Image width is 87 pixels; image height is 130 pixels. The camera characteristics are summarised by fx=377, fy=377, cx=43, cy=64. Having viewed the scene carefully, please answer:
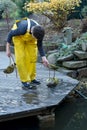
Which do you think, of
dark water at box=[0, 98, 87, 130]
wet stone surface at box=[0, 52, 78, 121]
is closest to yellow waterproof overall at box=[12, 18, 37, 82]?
wet stone surface at box=[0, 52, 78, 121]

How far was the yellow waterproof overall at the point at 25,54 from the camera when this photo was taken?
6980mm

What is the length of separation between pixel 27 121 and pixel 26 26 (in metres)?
1.67

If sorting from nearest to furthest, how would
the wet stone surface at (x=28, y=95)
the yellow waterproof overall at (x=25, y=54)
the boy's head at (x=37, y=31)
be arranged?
the wet stone surface at (x=28, y=95)
the boy's head at (x=37, y=31)
the yellow waterproof overall at (x=25, y=54)

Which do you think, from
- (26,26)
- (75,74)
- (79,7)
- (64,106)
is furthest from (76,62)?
(79,7)

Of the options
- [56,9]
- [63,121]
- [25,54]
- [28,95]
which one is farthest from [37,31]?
[56,9]

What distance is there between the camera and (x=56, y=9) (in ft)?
38.8

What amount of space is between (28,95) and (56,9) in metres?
5.62

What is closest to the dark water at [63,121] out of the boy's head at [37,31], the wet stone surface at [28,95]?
the wet stone surface at [28,95]

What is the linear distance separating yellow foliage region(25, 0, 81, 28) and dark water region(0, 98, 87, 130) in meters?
5.13

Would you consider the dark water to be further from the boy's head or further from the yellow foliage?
the yellow foliage

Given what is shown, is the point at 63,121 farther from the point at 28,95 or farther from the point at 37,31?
the point at 37,31

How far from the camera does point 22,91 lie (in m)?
7.00

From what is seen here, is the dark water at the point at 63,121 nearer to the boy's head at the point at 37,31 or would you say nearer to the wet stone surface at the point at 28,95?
the wet stone surface at the point at 28,95

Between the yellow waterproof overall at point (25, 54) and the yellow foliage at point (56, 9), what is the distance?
4762 mm
